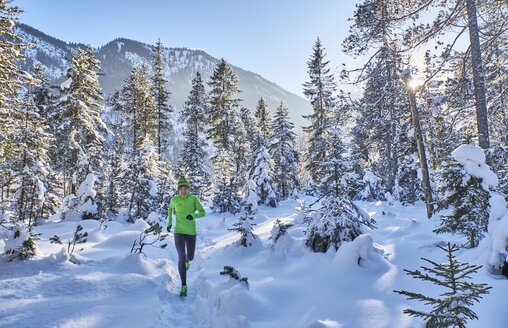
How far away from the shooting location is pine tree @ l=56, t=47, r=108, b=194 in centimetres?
2252

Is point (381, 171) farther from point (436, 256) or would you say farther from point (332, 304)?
point (332, 304)

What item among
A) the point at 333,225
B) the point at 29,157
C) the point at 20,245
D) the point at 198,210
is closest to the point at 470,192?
the point at 333,225

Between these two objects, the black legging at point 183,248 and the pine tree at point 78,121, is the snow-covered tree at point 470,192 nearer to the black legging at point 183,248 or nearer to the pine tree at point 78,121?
the black legging at point 183,248

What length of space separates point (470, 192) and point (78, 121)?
79.7ft

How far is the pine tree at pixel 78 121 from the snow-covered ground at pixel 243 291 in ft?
56.7

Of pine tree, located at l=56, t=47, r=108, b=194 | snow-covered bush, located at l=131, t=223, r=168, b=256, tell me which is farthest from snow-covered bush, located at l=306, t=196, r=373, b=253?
pine tree, located at l=56, t=47, r=108, b=194

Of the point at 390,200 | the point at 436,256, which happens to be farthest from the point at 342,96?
Answer: the point at 390,200

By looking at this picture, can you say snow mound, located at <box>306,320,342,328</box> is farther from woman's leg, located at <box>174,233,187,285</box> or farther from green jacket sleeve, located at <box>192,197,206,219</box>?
green jacket sleeve, located at <box>192,197,206,219</box>

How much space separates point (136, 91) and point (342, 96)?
25.0 m

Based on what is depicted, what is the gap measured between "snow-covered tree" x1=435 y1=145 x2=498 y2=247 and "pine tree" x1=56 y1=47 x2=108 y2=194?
23.3 meters

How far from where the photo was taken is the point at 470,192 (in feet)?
20.4

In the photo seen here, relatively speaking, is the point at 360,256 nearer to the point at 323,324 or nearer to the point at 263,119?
the point at 323,324

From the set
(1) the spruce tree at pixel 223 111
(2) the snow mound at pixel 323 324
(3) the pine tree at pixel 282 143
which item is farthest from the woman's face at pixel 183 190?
(3) the pine tree at pixel 282 143

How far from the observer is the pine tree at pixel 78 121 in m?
22.5
